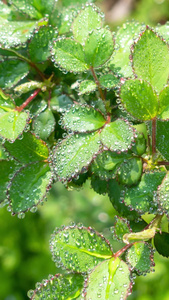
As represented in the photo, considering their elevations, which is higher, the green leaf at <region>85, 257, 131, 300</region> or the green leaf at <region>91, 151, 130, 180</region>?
the green leaf at <region>91, 151, 130, 180</region>

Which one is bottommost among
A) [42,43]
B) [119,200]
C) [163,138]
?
[119,200]

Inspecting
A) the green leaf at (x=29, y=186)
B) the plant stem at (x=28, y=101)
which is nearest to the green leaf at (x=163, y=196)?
the green leaf at (x=29, y=186)

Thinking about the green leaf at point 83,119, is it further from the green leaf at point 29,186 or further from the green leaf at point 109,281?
the green leaf at point 109,281

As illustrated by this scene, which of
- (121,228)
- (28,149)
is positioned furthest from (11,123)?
(121,228)

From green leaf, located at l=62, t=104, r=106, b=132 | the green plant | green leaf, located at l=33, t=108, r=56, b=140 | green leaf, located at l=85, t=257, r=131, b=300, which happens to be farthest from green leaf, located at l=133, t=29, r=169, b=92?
green leaf, located at l=85, t=257, r=131, b=300

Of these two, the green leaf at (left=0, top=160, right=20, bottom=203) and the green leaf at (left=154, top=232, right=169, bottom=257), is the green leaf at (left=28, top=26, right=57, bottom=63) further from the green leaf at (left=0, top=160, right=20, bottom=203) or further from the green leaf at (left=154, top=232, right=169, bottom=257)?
the green leaf at (left=154, top=232, right=169, bottom=257)

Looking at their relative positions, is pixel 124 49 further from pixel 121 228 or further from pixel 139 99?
pixel 121 228
